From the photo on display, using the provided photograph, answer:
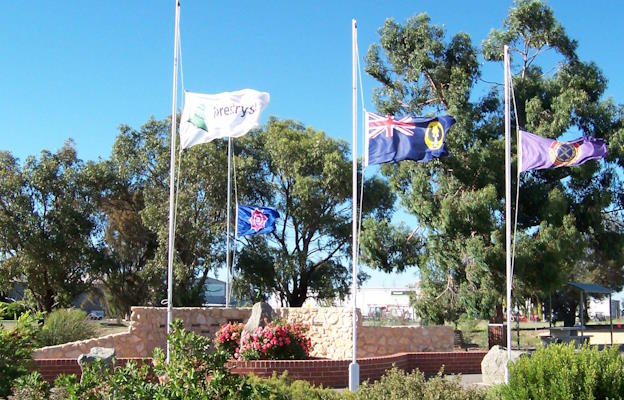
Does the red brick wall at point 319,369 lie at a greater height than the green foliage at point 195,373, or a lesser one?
lesser

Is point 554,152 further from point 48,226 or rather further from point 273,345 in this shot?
point 48,226

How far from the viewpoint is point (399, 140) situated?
1625cm

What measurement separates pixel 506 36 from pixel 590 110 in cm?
420

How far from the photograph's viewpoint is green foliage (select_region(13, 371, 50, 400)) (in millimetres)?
8391

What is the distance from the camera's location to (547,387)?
8648mm

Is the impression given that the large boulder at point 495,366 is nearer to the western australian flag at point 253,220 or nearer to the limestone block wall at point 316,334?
the limestone block wall at point 316,334

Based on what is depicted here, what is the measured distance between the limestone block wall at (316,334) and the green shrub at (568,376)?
9.53m

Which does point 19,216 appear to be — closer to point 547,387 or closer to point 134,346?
point 134,346

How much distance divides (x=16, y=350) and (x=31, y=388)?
5.07 feet

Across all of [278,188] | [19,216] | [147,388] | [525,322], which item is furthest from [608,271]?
[147,388]

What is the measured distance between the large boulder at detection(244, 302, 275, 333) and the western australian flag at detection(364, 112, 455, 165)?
192 inches

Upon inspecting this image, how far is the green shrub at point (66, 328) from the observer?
1945 cm

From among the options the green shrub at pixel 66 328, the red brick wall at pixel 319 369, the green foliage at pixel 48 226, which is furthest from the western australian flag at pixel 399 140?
the green foliage at pixel 48 226

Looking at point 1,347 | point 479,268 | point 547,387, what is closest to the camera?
point 547,387
